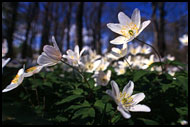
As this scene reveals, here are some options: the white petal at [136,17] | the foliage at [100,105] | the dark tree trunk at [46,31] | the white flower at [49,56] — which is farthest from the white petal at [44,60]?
the dark tree trunk at [46,31]

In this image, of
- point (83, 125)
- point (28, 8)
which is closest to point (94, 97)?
point (83, 125)

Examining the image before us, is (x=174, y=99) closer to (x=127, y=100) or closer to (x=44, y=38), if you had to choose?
(x=127, y=100)

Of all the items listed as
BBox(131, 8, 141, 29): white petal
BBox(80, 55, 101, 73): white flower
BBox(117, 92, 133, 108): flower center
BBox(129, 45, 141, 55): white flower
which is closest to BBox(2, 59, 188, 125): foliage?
BBox(117, 92, 133, 108): flower center

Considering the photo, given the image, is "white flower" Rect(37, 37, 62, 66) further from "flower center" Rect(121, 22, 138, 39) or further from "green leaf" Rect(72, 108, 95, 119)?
"flower center" Rect(121, 22, 138, 39)

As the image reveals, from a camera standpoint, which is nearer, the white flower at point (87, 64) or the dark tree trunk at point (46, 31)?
the white flower at point (87, 64)

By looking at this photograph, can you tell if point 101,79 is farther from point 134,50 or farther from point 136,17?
point 134,50

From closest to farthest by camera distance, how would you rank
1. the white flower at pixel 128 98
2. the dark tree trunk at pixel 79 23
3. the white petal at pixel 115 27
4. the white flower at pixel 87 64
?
the white flower at pixel 128 98 → the white petal at pixel 115 27 → the white flower at pixel 87 64 → the dark tree trunk at pixel 79 23

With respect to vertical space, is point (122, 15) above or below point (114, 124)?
above

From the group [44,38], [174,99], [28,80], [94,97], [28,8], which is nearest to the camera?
[94,97]

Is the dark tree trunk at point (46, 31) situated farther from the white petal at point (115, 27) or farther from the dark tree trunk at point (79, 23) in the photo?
the white petal at point (115, 27)

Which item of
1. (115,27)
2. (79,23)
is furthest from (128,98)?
(79,23)

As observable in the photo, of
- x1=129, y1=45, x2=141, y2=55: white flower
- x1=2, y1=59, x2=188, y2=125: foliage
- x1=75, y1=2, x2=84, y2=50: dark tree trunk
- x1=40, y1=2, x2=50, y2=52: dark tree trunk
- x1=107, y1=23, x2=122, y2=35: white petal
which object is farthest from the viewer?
x1=40, y1=2, x2=50, y2=52: dark tree trunk
